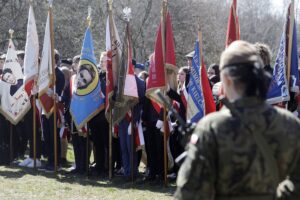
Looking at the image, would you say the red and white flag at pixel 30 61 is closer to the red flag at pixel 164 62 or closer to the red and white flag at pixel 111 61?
the red and white flag at pixel 111 61

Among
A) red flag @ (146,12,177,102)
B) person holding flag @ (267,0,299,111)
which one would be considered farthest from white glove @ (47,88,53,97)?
person holding flag @ (267,0,299,111)

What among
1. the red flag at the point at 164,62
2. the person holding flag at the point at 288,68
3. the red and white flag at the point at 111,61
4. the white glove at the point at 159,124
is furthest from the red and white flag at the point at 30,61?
the person holding flag at the point at 288,68

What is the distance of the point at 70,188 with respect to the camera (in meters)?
9.46

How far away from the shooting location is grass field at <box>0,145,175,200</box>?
8867mm

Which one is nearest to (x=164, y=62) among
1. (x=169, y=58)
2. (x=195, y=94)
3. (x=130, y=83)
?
(x=169, y=58)

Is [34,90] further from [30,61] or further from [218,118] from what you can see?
[218,118]

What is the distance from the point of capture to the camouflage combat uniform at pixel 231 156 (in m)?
3.09

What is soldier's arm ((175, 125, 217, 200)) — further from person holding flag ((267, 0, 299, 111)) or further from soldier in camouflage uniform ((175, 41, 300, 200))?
person holding flag ((267, 0, 299, 111))

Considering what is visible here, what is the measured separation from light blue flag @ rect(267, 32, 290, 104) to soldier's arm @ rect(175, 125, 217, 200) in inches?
187

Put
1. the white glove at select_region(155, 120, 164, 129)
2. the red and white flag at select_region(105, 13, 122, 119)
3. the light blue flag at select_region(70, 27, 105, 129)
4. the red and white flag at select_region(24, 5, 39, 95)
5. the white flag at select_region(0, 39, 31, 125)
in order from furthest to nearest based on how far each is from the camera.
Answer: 1. the white flag at select_region(0, 39, 31, 125)
2. the red and white flag at select_region(24, 5, 39, 95)
3. the light blue flag at select_region(70, 27, 105, 129)
4. the red and white flag at select_region(105, 13, 122, 119)
5. the white glove at select_region(155, 120, 164, 129)

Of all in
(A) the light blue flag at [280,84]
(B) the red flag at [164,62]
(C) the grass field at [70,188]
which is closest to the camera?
(A) the light blue flag at [280,84]

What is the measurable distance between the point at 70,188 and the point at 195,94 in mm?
2527

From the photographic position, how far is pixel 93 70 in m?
10.2

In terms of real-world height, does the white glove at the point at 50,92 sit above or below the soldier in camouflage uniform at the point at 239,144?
above
